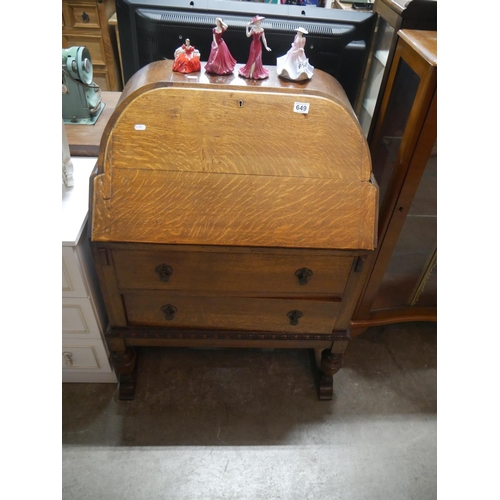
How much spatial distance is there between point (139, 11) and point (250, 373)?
4.73 feet

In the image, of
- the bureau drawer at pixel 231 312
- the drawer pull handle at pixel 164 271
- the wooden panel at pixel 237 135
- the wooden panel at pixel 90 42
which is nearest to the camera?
the wooden panel at pixel 237 135

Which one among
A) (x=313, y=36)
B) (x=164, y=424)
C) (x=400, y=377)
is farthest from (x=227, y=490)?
(x=313, y=36)

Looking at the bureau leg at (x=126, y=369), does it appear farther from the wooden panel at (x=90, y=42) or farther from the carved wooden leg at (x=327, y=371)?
the wooden panel at (x=90, y=42)

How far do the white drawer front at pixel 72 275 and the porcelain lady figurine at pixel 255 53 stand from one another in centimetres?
74

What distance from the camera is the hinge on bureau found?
111cm

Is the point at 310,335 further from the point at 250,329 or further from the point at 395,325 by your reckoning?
the point at 395,325

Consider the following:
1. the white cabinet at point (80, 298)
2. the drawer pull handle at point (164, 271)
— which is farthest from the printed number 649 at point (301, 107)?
the white cabinet at point (80, 298)

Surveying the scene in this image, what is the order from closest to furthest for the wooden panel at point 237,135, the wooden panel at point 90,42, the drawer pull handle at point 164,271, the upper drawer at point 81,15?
the wooden panel at point 237,135, the drawer pull handle at point 164,271, the upper drawer at point 81,15, the wooden panel at point 90,42

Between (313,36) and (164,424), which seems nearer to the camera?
(313,36)

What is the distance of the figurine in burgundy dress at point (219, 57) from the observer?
1.09m

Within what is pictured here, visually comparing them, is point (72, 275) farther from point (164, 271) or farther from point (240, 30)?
point (240, 30)

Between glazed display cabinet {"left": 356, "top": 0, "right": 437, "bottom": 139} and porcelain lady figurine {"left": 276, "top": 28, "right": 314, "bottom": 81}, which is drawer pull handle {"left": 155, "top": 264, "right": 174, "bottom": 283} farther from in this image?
glazed display cabinet {"left": 356, "top": 0, "right": 437, "bottom": 139}

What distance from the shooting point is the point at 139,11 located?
1315 mm

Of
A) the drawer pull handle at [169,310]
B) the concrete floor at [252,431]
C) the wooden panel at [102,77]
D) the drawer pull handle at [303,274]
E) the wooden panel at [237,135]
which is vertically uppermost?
the wooden panel at [237,135]
